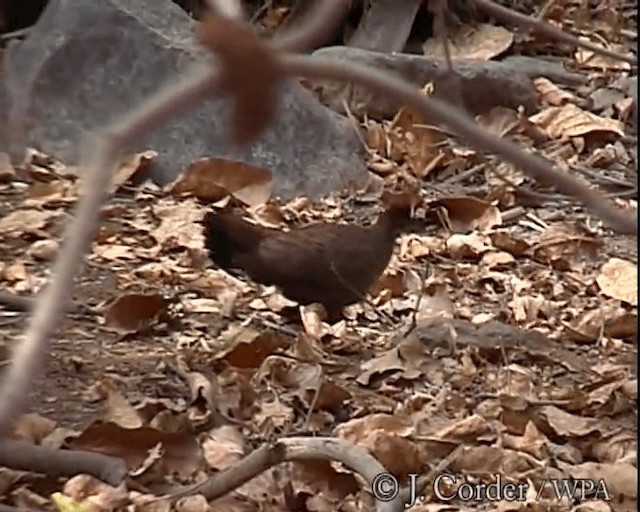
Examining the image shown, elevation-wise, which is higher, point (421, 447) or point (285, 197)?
point (421, 447)

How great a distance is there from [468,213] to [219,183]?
0.50 m

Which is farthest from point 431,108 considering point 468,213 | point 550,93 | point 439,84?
point 550,93

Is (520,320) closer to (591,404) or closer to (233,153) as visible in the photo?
(591,404)

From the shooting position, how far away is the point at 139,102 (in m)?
2.89

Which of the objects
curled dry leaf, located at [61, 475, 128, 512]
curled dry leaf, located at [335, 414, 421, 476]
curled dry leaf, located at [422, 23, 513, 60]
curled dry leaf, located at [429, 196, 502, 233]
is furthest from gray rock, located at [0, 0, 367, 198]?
curled dry leaf, located at [61, 475, 128, 512]

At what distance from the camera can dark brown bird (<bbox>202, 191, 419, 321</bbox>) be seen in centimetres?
213

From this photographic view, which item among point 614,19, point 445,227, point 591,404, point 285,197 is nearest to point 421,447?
point 591,404

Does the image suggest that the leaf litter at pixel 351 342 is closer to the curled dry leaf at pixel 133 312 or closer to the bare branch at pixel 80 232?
the curled dry leaf at pixel 133 312

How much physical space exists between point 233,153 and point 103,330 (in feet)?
3.43

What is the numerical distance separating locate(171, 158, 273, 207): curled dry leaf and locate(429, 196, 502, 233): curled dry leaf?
0.37m

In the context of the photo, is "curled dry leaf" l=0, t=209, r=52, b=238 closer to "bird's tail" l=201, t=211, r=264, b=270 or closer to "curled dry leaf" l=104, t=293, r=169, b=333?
"bird's tail" l=201, t=211, r=264, b=270

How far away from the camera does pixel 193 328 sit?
200 centimetres

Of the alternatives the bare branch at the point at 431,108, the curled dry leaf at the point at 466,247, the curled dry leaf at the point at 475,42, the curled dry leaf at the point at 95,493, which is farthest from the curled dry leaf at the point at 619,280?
the bare branch at the point at 431,108

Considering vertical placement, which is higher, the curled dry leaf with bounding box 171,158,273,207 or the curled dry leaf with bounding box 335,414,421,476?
the curled dry leaf with bounding box 335,414,421,476
